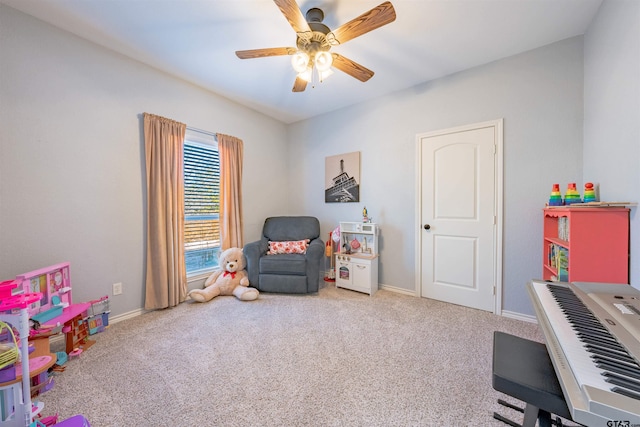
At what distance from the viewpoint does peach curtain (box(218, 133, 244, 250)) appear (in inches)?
126

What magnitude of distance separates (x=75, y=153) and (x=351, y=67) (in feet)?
8.13

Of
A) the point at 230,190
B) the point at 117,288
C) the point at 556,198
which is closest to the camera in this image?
the point at 556,198

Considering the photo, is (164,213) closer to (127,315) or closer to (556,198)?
(127,315)

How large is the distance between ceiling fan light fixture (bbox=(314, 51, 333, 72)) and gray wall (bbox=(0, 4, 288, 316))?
190 centimetres

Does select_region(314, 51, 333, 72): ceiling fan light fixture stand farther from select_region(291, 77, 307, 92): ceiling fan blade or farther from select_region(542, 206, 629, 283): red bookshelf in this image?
select_region(542, 206, 629, 283): red bookshelf

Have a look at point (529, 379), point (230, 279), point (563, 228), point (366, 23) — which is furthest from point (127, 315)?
point (563, 228)

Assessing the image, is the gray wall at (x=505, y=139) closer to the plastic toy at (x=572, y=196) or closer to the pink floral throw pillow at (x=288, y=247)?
the plastic toy at (x=572, y=196)

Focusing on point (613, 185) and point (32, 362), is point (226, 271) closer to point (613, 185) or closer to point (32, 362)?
point (32, 362)

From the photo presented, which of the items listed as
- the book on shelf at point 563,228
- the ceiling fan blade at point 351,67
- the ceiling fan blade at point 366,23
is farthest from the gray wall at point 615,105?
the ceiling fan blade at point 351,67

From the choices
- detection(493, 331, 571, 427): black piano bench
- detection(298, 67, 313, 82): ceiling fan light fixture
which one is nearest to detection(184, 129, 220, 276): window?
detection(298, 67, 313, 82): ceiling fan light fixture

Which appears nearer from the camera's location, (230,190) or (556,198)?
(556,198)

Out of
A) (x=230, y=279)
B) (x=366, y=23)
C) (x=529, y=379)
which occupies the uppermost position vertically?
(x=366, y=23)

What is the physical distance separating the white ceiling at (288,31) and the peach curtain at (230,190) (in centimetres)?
80

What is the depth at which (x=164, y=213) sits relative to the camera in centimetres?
256
